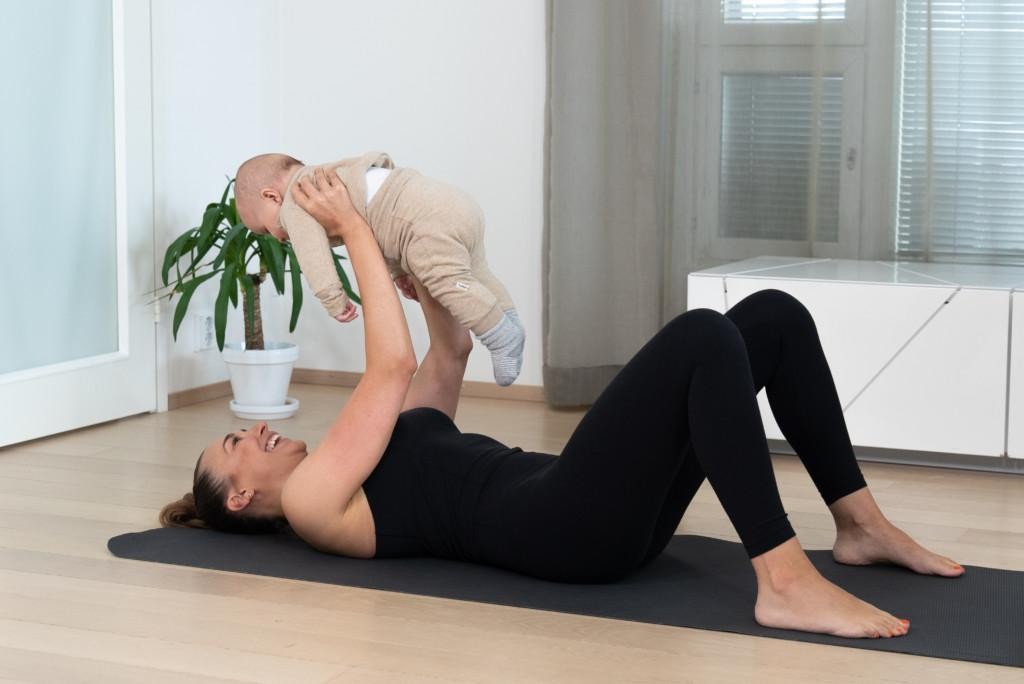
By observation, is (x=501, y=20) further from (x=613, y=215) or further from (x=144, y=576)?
(x=144, y=576)

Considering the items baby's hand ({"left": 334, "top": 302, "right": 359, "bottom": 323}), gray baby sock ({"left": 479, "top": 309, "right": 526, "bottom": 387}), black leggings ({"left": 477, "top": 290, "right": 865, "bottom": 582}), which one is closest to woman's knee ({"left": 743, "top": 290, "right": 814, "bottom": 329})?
black leggings ({"left": 477, "top": 290, "right": 865, "bottom": 582})

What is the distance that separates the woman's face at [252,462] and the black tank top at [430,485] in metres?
0.15

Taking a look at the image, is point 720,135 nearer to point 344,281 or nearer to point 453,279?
point 344,281

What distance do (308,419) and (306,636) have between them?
201cm

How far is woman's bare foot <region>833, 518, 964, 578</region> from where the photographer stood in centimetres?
226

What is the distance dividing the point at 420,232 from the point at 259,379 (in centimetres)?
175

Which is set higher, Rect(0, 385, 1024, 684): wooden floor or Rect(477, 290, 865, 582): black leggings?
Rect(477, 290, 865, 582): black leggings

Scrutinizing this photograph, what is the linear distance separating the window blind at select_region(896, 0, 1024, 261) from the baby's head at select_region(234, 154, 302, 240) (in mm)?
2135

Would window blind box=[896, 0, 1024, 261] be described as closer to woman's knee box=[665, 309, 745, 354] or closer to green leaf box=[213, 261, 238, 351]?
green leaf box=[213, 261, 238, 351]

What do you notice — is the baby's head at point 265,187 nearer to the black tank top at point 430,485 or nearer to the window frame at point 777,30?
the black tank top at point 430,485

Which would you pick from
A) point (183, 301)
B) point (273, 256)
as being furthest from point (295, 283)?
point (183, 301)

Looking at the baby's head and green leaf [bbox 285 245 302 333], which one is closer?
the baby's head

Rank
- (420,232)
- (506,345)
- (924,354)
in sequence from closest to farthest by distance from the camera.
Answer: (420,232), (506,345), (924,354)

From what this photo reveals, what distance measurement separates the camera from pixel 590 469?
77.2 inches
